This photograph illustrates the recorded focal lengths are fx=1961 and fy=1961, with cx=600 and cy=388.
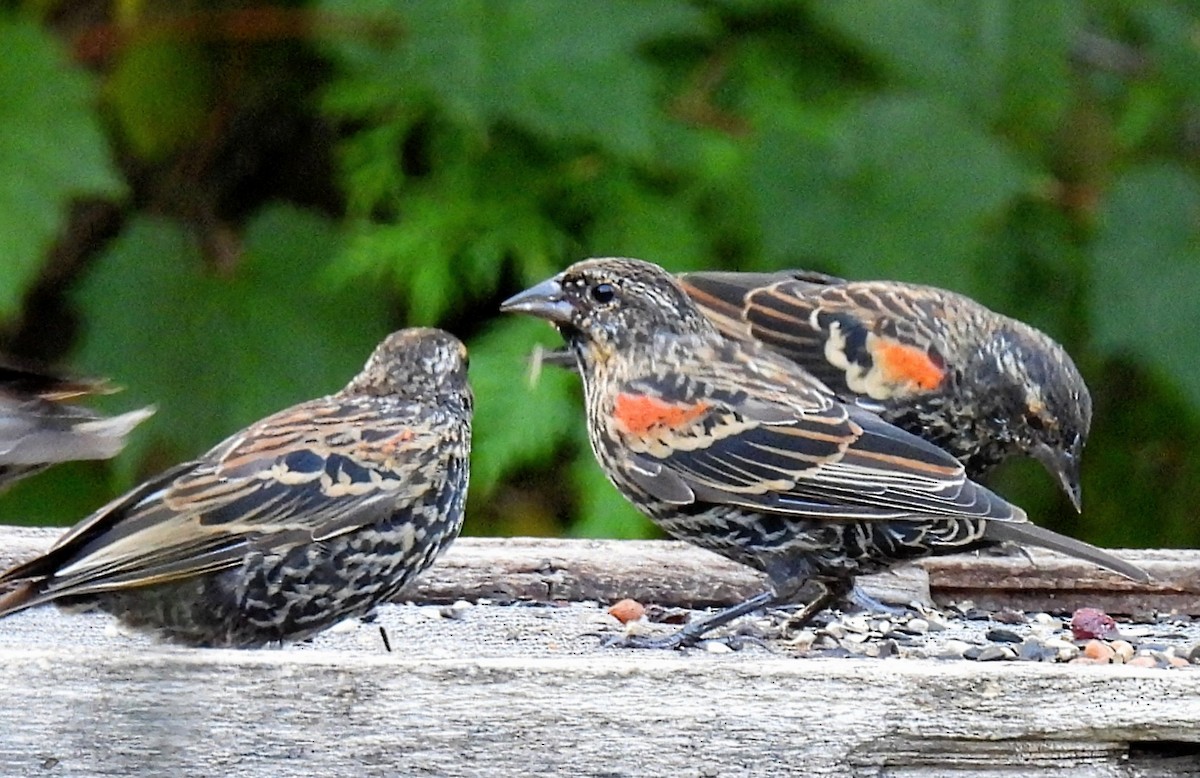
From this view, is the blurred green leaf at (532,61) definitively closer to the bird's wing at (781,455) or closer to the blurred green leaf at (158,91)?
the blurred green leaf at (158,91)

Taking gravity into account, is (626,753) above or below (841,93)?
below

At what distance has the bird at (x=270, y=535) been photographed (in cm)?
283

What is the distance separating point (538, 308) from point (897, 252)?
4.35 feet

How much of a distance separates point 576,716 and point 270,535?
0.77m

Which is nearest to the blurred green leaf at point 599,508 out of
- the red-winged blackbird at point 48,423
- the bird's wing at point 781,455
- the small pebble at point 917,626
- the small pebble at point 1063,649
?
the bird's wing at point 781,455

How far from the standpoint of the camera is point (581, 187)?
16.0 ft

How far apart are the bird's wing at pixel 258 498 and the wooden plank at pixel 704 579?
1.45 ft

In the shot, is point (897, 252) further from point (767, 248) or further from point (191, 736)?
point (191, 736)

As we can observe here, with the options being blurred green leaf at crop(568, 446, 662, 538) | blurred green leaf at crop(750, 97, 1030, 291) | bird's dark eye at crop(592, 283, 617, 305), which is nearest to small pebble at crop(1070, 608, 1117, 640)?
bird's dark eye at crop(592, 283, 617, 305)

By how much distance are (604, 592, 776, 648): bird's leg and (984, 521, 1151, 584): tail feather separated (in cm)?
40

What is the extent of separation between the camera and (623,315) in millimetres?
3568

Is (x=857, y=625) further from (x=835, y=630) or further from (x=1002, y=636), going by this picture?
(x=1002, y=636)

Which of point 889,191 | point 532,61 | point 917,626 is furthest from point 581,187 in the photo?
point 917,626

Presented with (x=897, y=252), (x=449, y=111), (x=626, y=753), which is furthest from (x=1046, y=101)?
(x=626, y=753)
